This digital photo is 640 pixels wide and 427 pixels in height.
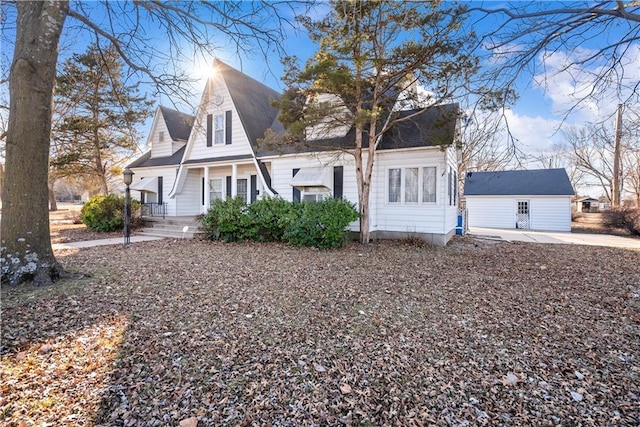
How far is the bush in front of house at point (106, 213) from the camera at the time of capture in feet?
44.4

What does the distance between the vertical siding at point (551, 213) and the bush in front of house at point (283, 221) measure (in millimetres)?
17106

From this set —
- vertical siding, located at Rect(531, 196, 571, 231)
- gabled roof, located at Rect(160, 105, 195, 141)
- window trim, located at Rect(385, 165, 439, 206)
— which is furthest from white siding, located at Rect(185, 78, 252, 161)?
vertical siding, located at Rect(531, 196, 571, 231)

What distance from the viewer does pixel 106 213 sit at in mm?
13648

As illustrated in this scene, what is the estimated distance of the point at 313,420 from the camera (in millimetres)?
2322

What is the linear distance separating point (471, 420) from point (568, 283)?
5.43 meters

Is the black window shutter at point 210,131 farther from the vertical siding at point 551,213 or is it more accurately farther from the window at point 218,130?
the vertical siding at point 551,213

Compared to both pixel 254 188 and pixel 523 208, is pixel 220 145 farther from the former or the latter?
pixel 523 208

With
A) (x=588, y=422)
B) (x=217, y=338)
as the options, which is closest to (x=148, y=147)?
(x=217, y=338)

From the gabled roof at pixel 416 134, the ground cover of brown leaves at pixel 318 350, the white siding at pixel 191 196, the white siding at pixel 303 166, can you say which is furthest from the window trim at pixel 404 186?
the white siding at pixel 191 196

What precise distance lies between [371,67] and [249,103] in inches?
307

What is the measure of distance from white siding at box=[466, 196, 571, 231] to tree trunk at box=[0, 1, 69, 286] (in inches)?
951

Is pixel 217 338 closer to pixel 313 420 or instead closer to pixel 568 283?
pixel 313 420

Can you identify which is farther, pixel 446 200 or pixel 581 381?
pixel 446 200

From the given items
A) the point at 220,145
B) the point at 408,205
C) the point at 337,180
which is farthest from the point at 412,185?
the point at 220,145
